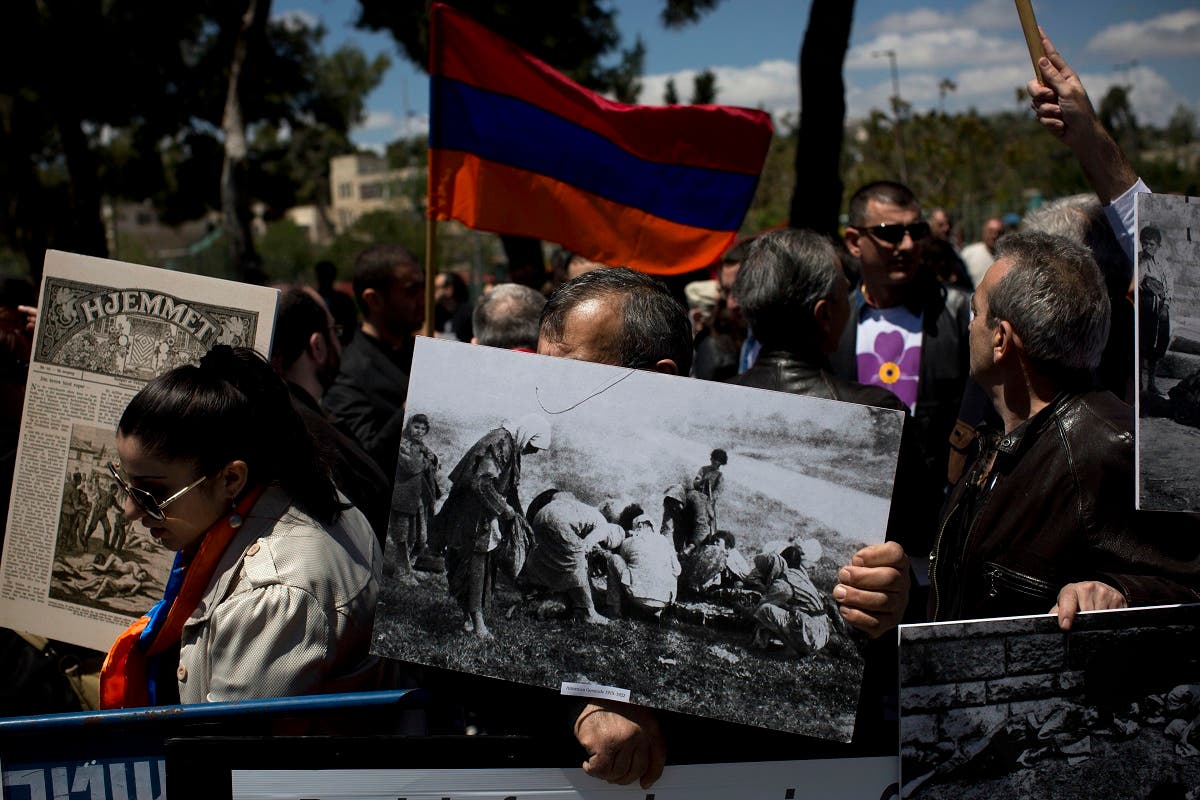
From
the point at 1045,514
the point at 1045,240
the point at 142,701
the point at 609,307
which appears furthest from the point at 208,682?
the point at 1045,240

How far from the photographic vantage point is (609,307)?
204cm

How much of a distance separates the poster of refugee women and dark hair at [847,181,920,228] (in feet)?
10.3

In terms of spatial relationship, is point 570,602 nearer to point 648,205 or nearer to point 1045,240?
point 1045,240

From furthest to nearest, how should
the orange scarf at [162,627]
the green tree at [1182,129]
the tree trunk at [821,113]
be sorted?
the green tree at [1182,129]
the tree trunk at [821,113]
the orange scarf at [162,627]

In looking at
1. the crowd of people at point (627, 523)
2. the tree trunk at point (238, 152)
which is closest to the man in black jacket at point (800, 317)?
the crowd of people at point (627, 523)

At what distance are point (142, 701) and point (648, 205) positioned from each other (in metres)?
3.20

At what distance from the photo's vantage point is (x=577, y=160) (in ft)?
15.1

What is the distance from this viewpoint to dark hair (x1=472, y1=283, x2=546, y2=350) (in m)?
4.20

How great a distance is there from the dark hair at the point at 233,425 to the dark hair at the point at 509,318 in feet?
6.12

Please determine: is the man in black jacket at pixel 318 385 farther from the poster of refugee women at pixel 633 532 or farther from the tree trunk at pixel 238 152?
the tree trunk at pixel 238 152

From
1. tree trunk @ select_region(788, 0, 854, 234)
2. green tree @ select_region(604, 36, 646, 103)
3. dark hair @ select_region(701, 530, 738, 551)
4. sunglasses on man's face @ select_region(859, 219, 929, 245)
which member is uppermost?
green tree @ select_region(604, 36, 646, 103)

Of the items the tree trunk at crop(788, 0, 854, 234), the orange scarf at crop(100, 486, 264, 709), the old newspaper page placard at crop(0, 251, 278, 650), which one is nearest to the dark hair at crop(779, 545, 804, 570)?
the orange scarf at crop(100, 486, 264, 709)

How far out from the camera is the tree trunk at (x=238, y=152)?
1477 cm

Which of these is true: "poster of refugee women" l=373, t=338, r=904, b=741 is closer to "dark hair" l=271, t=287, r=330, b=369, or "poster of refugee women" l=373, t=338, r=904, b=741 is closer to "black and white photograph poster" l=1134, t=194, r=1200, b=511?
"black and white photograph poster" l=1134, t=194, r=1200, b=511
